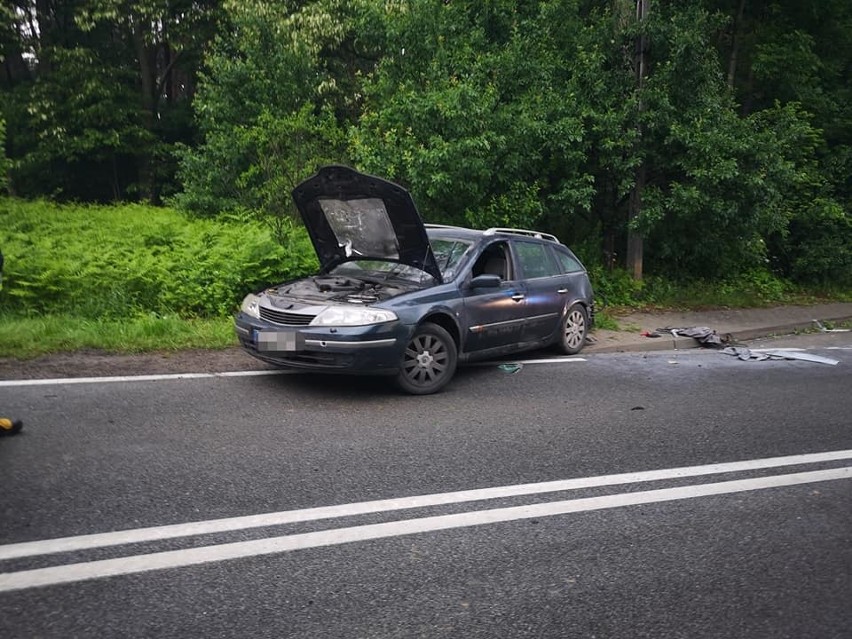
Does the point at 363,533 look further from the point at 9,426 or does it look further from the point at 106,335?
the point at 106,335

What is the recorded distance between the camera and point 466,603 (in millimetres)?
3414

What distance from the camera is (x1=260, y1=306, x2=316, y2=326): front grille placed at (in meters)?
6.78

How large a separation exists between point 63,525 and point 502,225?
978 cm

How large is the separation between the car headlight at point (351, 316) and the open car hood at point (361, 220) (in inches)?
34.3

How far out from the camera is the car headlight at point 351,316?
6704mm

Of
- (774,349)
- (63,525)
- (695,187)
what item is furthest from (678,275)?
(63,525)

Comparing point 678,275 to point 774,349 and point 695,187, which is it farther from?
point 774,349

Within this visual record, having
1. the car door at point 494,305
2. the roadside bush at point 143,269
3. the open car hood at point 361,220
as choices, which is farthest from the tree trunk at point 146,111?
the car door at point 494,305

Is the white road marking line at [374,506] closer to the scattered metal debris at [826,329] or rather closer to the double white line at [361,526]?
the double white line at [361,526]

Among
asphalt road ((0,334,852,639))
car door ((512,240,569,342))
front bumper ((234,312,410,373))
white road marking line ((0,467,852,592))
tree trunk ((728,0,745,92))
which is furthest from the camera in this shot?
tree trunk ((728,0,745,92))

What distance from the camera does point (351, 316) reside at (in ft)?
22.1

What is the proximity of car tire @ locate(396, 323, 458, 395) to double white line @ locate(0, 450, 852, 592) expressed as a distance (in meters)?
2.39

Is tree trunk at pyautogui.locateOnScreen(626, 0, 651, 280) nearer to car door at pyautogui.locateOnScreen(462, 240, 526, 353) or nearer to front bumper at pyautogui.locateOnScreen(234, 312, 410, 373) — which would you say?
car door at pyautogui.locateOnScreen(462, 240, 526, 353)

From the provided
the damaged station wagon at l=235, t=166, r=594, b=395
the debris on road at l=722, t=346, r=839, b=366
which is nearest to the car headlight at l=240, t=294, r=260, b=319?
the damaged station wagon at l=235, t=166, r=594, b=395
